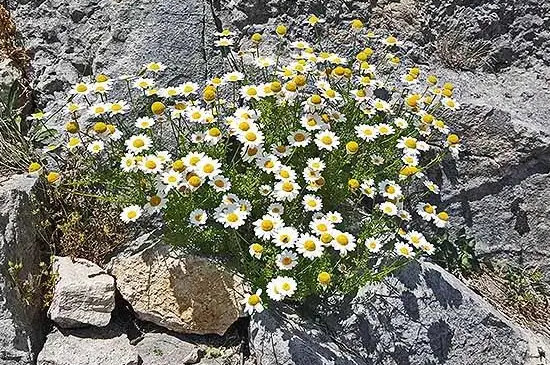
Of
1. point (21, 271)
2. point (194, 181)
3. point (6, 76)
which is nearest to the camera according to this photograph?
point (194, 181)

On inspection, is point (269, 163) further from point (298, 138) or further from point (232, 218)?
point (232, 218)

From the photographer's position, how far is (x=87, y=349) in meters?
3.16

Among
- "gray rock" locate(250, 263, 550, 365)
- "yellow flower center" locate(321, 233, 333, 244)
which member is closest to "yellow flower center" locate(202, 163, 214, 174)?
"yellow flower center" locate(321, 233, 333, 244)

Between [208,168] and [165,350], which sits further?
[165,350]

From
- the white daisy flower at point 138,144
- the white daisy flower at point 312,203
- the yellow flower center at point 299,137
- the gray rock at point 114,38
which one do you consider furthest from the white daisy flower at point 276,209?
the gray rock at point 114,38

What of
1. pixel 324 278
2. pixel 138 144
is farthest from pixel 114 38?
pixel 324 278

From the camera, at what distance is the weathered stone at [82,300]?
3193 millimetres

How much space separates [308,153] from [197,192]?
1.98ft

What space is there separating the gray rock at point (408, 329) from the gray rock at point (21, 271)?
1049mm

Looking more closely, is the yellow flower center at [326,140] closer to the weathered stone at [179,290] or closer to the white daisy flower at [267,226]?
the white daisy flower at [267,226]

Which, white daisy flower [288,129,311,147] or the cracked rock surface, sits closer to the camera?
white daisy flower [288,129,311,147]

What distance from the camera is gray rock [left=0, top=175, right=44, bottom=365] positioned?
3.06 m

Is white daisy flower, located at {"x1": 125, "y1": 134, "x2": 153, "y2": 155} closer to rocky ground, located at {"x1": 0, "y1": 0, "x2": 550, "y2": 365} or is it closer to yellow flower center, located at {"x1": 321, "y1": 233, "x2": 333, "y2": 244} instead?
rocky ground, located at {"x1": 0, "y1": 0, "x2": 550, "y2": 365}

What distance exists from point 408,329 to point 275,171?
1.06m
